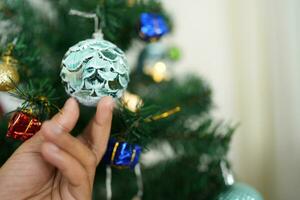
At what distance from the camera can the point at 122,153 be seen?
0.44 meters

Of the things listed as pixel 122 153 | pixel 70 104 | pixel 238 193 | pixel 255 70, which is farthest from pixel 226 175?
pixel 255 70

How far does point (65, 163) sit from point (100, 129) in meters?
0.07

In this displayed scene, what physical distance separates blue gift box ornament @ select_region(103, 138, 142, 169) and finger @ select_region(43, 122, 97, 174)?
0.06 metres

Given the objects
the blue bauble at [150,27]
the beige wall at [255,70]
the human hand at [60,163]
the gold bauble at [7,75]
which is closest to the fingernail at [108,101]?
the human hand at [60,163]

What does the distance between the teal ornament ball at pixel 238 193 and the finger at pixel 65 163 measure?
8.7 inches

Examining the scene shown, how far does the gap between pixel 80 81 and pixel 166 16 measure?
341 mm

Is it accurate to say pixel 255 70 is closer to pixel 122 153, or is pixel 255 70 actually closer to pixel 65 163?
pixel 122 153

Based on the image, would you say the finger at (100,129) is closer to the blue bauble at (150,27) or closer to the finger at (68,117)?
the finger at (68,117)

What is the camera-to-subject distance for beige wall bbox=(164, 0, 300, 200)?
2.97 feet

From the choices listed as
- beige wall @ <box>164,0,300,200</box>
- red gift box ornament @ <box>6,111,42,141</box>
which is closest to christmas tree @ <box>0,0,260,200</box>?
red gift box ornament @ <box>6,111,42,141</box>

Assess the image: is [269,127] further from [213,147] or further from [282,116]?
[213,147]

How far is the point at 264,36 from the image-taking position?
0.98m

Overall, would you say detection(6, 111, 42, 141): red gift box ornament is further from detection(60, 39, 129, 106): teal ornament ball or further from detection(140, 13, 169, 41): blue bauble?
detection(140, 13, 169, 41): blue bauble

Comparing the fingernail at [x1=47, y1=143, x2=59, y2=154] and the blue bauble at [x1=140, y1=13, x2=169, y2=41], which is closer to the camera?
the fingernail at [x1=47, y1=143, x2=59, y2=154]
